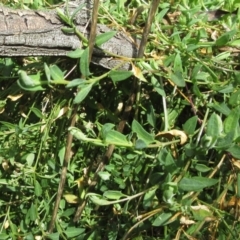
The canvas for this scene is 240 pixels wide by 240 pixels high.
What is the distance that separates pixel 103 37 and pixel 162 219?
0.29 m

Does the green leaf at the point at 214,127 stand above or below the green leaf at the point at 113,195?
above

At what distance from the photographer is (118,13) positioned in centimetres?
96

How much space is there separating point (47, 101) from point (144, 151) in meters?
0.23

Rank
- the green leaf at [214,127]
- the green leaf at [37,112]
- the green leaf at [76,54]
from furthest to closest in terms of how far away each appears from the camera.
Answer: the green leaf at [37,112] → the green leaf at [76,54] → the green leaf at [214,127]

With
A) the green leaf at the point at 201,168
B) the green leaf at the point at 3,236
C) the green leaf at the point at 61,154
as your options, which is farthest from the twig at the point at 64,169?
the green leaf at the point at 201,168

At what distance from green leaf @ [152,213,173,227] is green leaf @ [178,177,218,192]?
0.22 ft

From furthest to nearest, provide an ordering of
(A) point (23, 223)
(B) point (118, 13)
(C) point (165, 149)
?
(A) point (23, 223), (B) point (118, 13), (C) point (165, 149)

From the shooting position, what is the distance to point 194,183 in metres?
0.81

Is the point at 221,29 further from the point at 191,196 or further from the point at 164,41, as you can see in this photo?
the point at 191,196

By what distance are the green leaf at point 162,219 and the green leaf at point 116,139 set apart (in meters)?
0.12

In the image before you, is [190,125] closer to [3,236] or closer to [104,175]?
[104,175]

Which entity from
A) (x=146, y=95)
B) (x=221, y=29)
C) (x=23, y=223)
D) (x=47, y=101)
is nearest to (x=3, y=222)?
(x=23, y=223)

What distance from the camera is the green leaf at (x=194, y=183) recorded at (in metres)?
0.81

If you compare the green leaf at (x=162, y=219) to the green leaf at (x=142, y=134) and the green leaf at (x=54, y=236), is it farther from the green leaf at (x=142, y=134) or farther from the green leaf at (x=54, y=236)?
the green leaf at (x=54, y=236)
